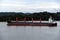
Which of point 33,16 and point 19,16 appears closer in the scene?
point 33,16

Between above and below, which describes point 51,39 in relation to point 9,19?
above

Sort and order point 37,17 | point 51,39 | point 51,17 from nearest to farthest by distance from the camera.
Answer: point 51,39 → point 51,17 → point 37,17

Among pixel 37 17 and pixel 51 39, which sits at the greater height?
pixel 51 39

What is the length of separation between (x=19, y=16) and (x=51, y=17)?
299 cm

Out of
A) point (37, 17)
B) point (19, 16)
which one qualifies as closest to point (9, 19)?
point (19, 16)

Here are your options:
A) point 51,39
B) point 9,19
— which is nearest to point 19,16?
point 9,19

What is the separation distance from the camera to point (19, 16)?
699 inches

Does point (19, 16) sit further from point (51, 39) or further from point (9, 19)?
point (51, 39)

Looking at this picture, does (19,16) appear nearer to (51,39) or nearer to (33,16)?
(33,16)

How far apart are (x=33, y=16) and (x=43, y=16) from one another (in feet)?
2.71

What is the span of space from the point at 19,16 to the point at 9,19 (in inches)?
48.9

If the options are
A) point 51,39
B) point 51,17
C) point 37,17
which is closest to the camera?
point 51,39

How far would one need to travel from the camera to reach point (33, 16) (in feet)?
54.3

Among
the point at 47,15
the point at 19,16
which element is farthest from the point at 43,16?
the point at 19,16
